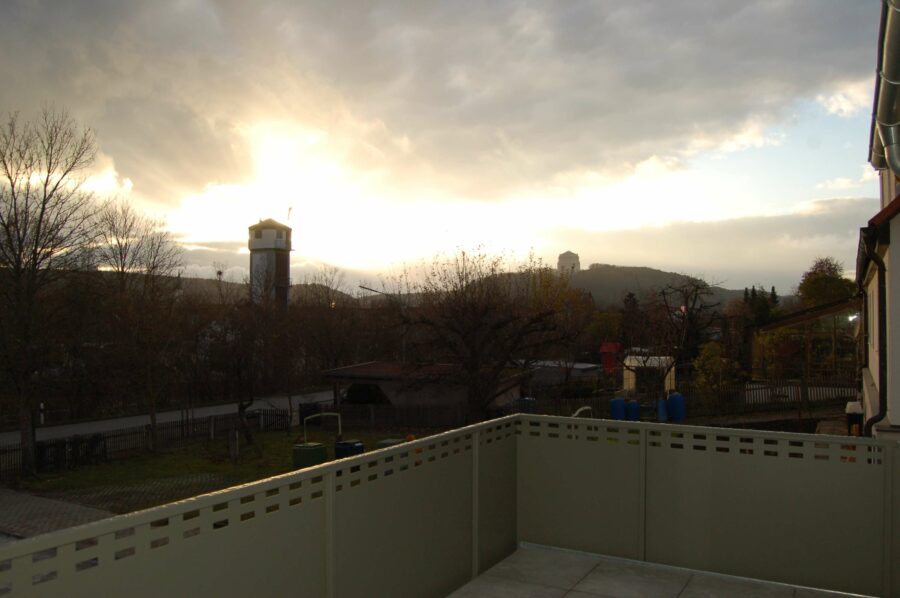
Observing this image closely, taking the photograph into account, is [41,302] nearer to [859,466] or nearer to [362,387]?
[362,387]

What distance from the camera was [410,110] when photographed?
1764cm

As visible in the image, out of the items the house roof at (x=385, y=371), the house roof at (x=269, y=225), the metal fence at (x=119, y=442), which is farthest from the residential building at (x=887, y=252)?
the house roof at (x=269, y=225)

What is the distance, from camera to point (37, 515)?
16812 millimetres

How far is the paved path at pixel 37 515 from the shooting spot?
15336 millimetres

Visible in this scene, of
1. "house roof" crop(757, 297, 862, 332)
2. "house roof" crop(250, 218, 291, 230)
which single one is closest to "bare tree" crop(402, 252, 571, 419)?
"house roof" crop(757, 297, 862, 332)

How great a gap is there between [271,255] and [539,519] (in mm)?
62766

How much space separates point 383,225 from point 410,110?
713 inches

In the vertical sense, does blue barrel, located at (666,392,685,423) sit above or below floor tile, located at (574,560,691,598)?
below

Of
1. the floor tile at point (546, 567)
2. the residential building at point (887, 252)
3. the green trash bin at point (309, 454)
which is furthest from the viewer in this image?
the green trash bin at point (309, 454)

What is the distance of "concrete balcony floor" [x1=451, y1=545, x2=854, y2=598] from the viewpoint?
19.0 ft

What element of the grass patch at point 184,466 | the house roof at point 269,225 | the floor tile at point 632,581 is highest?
the house roof at point 269,225

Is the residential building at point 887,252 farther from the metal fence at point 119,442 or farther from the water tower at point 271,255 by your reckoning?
the water tower at point 271,255

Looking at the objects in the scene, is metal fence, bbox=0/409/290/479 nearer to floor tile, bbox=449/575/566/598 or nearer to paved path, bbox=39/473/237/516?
paved path, bbox=39/473/237/516

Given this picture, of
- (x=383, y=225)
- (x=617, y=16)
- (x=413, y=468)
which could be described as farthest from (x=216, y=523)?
(x=383, y=225)
